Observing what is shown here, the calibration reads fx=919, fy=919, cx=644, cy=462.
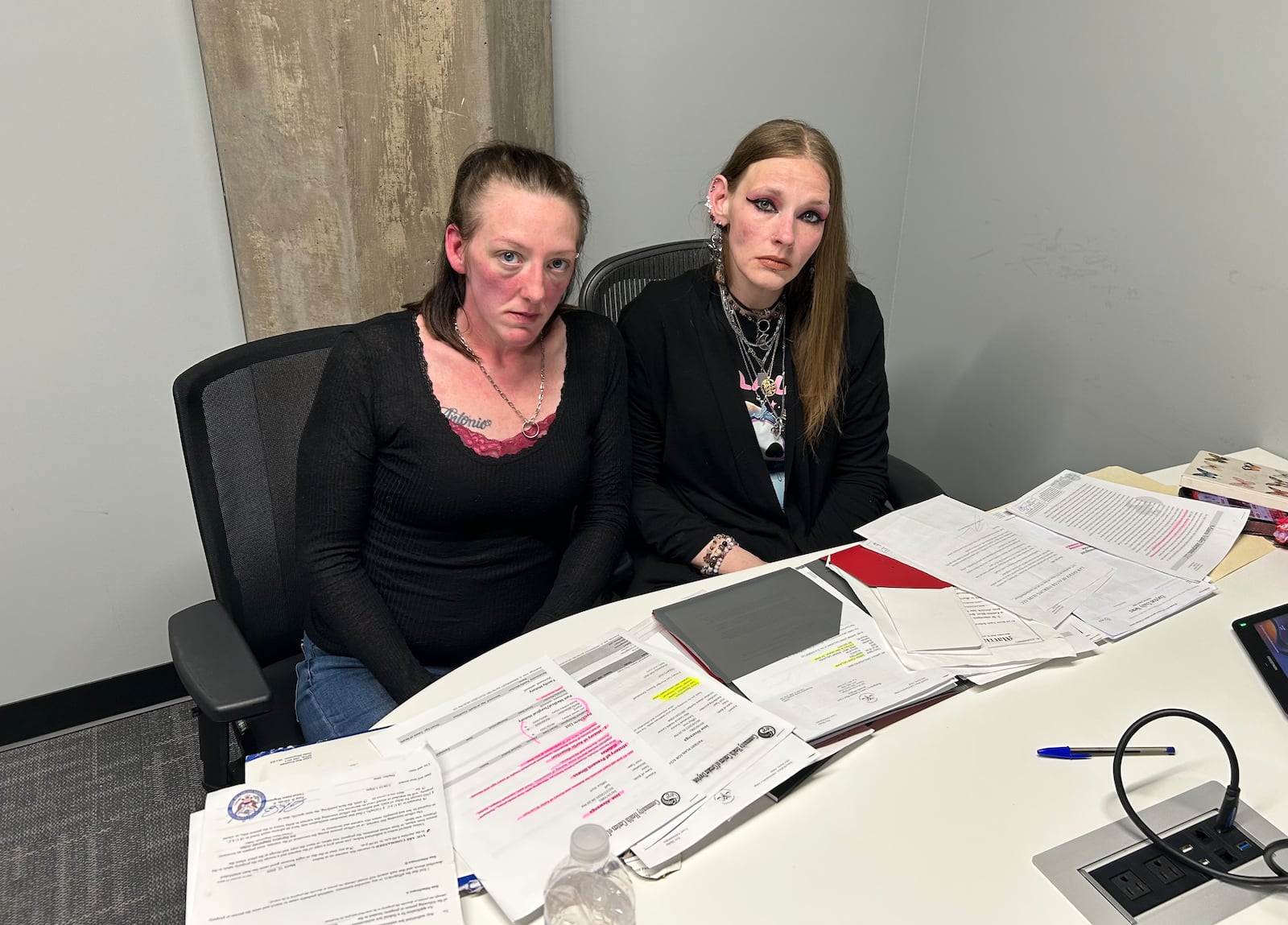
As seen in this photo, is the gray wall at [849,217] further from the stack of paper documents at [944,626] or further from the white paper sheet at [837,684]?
the white paper sheet at [837,684]

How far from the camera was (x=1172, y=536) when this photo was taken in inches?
58.0

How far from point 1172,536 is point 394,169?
154cm

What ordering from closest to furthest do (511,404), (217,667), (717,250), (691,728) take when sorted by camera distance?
(691,728)
(217,667)
(511,404)
(717,250)

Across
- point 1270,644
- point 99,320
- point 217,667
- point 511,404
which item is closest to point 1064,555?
point 1270,644

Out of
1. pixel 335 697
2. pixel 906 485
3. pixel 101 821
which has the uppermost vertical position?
pixel 906 485

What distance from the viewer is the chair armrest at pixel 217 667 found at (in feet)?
3.60

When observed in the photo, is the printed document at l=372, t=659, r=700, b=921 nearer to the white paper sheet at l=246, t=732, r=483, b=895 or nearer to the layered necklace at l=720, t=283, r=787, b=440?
the white paper sheet at l=246, t=732, r=483, b=895

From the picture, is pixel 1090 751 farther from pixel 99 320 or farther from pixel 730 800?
pixel 99 320

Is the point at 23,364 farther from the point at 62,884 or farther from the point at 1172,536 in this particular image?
the point at 1172,536

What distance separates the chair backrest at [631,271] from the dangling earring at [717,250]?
10 cm

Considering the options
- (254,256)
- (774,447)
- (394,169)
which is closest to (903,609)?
(774,447)

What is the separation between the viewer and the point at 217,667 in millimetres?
1147

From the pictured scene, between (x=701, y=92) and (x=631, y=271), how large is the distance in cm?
69

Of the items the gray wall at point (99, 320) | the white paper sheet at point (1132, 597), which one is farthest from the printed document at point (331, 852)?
the gray wall at point (99, 320)
